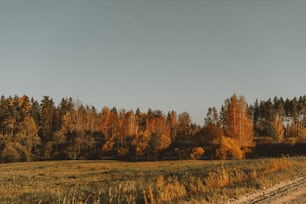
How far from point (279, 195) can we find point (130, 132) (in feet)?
301

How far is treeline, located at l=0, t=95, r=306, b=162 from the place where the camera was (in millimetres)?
68200

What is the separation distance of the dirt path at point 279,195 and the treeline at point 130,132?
164 feet

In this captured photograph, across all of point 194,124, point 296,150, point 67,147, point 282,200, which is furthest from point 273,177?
point 194,124

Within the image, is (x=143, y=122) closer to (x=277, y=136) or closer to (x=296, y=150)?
(x=277, y=136)

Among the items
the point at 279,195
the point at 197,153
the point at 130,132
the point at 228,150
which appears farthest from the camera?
the point at 130,132

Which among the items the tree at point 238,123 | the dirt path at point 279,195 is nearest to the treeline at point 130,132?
the tree at point 238,123

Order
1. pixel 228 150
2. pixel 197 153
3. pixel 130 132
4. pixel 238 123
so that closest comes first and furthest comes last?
pixel 228 150 → pixel 238 123 → pixel 197 153 → pixel 130 132

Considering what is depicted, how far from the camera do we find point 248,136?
67750mm

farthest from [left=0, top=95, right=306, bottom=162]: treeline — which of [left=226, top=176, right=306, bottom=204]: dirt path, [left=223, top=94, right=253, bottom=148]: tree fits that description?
[left=226, top=176, right=306, bottom=204]: dirt path

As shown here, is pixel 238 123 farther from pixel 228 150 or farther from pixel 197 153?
pixel 197 153

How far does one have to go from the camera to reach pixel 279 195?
12.3 metres

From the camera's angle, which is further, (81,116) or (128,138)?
(81,116)

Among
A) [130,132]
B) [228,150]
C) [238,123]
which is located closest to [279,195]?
[228,150]

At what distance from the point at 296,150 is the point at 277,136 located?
45.1ft
